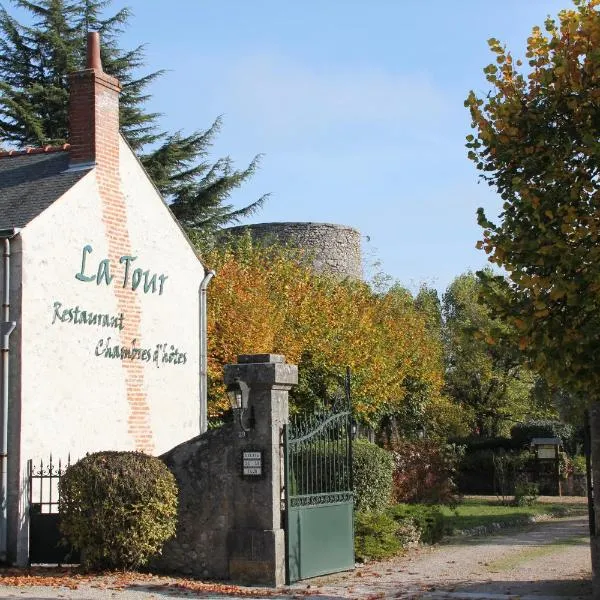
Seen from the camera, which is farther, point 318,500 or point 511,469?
point 511,469

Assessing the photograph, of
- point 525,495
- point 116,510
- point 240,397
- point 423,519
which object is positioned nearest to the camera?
point 116,510

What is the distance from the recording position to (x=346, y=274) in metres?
36.4

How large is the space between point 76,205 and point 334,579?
7.10 meters

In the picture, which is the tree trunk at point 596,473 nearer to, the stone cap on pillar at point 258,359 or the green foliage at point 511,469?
the stone cap on pillar at point 258,359

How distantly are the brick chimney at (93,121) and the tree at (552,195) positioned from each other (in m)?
8.04

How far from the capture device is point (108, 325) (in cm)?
1625

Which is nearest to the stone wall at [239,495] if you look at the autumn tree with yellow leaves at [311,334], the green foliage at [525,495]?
the autumn tree with yellow leaves at [311,334]

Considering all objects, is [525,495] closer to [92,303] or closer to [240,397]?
[92,303]

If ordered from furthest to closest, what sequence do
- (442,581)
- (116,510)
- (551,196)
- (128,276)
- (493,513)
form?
(493,513) < (128,276) < (442,581) < (116,510) < (551,196)

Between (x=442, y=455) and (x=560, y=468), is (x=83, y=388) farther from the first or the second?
(x=560, y=468)

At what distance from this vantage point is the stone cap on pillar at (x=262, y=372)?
13375 mm

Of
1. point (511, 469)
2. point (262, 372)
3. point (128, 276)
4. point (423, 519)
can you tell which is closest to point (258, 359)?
point (262, 372)

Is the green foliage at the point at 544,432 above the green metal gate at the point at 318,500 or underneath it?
above

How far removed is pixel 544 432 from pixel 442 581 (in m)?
21.3
